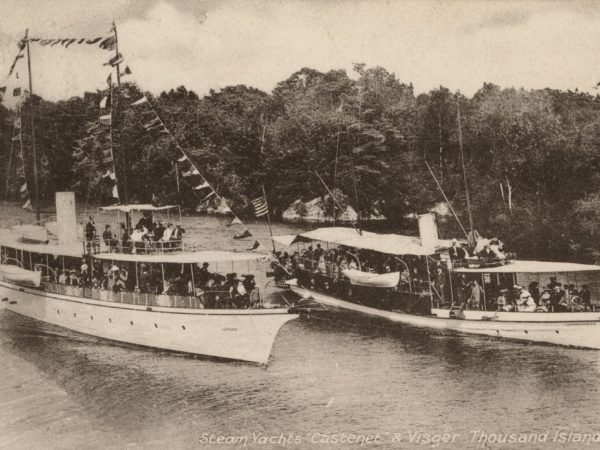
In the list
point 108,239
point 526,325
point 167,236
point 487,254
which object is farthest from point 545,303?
point 108,239

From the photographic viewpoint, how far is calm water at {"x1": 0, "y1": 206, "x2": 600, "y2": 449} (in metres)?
14.0

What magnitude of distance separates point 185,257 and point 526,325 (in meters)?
10.7

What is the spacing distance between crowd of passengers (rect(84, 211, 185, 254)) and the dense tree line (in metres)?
15.0

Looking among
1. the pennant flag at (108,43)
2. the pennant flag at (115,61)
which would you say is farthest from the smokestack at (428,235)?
the pennant flag at (108,43)

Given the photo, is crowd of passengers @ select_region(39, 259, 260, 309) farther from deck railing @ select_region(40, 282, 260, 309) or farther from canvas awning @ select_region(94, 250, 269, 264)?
canvas awning @ select_region(94, 250, 269, 264)

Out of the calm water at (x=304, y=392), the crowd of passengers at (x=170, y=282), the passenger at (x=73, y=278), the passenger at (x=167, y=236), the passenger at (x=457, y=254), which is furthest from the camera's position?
the passenger at (x=73, y=278)

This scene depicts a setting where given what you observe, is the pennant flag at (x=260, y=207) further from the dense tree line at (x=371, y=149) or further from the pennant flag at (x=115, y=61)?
the dense tree line at (x=371, y=149)

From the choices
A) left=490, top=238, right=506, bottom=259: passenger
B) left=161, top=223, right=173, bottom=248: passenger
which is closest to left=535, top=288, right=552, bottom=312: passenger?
left=490, top=238, right=506, bottom=259: passenger

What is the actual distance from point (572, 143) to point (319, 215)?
23.3 m

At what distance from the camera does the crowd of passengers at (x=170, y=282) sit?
743 inches

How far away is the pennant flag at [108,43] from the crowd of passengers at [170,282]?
271 inches

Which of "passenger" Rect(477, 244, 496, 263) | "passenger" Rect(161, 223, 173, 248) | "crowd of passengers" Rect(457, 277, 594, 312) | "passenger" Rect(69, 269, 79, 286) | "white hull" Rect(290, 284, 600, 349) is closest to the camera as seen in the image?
"white hull" Rect(290, 284, 600, 349)

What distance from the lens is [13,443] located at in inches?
521

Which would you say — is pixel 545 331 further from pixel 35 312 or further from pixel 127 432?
pixel 35 312
